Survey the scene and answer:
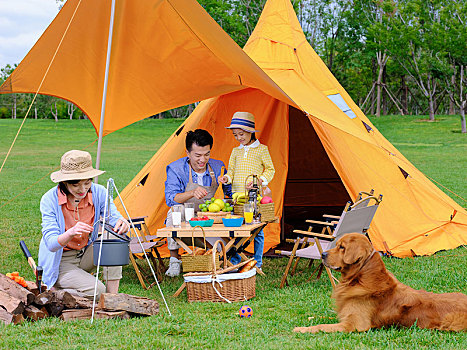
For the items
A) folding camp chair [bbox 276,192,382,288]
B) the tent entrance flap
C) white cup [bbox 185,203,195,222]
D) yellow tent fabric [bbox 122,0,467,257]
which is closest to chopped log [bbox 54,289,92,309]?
white cup [bbox 185,203,195,222]

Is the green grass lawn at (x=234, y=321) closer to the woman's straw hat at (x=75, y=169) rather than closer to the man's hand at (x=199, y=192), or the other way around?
the man's hand at (x=199, y=192)

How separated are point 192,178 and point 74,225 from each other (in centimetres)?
170

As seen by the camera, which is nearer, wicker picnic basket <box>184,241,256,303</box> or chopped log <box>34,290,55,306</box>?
chopped log <box>34,290,55,306</box>

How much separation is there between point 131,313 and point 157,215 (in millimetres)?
2583

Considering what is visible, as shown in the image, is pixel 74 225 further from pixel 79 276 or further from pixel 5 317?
pixel 5 317

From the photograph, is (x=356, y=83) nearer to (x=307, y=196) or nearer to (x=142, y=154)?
(x=142, y=154)

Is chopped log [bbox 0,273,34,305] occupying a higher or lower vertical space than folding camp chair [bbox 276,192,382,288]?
lower

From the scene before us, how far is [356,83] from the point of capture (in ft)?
130

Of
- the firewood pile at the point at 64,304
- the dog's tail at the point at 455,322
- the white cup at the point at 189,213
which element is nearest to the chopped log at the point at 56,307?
the firewood pile at the point at 64,304

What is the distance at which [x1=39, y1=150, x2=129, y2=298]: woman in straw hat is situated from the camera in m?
3.77

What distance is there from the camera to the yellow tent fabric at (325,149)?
19.5 feet

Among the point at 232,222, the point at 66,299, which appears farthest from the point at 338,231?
the point at 66,299

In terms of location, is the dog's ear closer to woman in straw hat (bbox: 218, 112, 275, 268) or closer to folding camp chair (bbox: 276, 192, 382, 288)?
folding camp chair (bbox: 276, 192, 382, 288)

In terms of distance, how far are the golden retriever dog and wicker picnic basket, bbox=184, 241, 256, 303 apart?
0.83 meters
